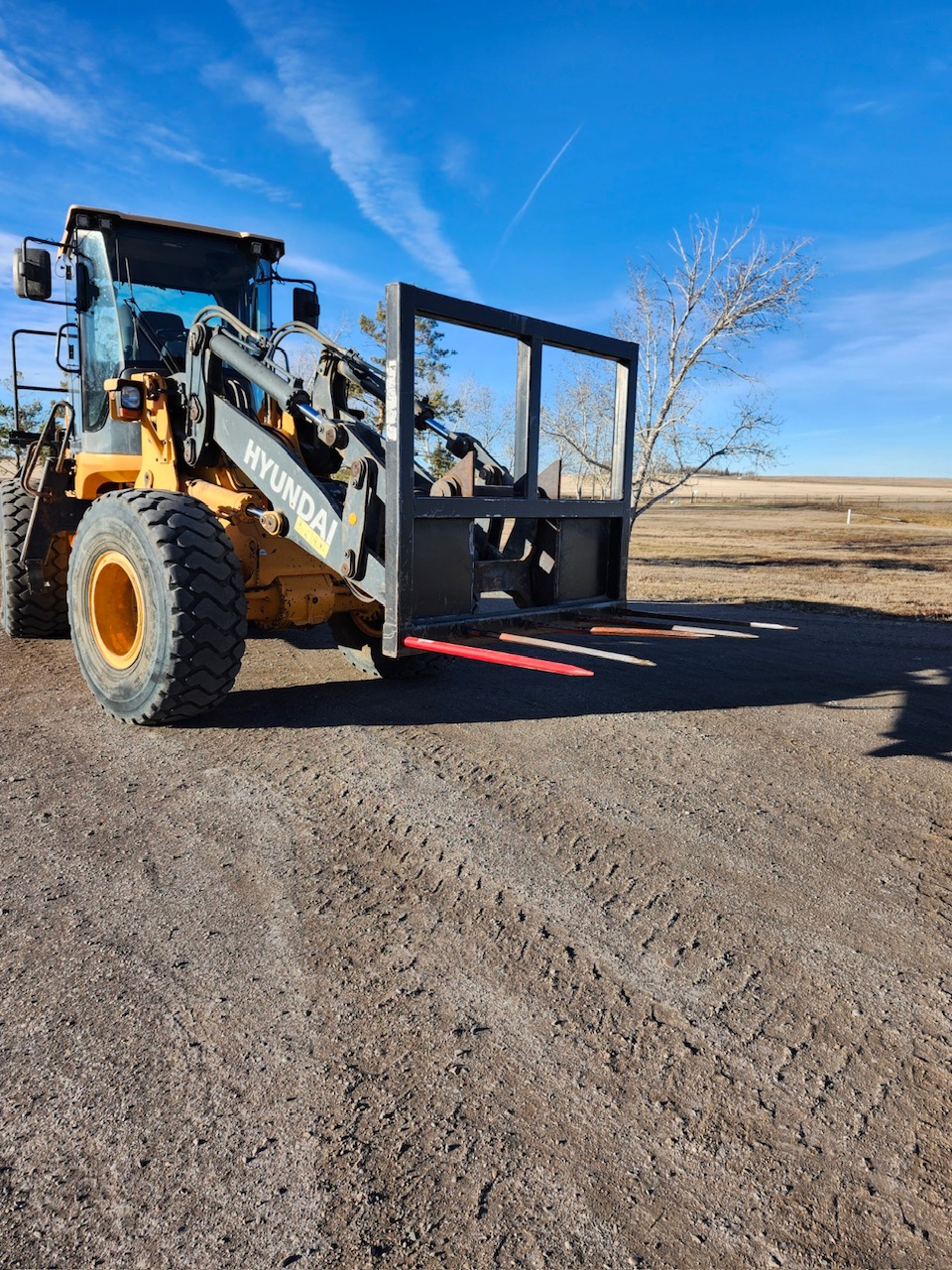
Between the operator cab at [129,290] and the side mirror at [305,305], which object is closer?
the operator cab at [129,290]

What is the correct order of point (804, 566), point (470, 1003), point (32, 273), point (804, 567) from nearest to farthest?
point (470, 1003) < point (32, 273) < point (804, 567) < point (804, 566)

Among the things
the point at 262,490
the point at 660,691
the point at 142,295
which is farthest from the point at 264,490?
the point at 660,691

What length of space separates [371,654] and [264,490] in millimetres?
1843

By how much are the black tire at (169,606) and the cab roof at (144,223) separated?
2.23 meters

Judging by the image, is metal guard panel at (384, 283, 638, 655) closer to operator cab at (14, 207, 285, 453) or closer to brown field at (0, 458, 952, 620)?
operator cab at (14, 207, 285, 453)

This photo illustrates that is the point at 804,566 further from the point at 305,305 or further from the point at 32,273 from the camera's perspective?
the point at 32,273

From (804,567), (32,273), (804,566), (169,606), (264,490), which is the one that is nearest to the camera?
(169,606)

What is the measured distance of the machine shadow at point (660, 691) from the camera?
5691 mm

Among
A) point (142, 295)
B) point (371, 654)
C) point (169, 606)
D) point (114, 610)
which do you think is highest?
point (142, 295)

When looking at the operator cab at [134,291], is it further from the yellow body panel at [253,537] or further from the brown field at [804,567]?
the brown field at [804,567]

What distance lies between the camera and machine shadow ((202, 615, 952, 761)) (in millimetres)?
5691

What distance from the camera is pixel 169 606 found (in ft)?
15.8

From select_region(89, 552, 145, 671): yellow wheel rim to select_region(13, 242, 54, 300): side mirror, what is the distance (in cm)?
200

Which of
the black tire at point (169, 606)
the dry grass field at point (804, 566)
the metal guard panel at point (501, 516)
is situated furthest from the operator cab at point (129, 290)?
the dry grass field at point (804, 566)
